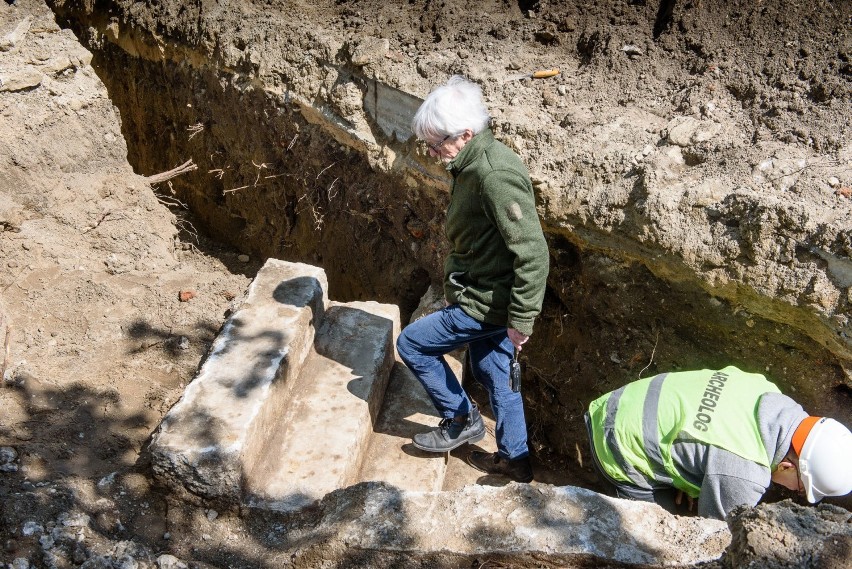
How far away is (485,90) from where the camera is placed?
4621mm

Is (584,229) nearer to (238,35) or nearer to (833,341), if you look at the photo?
(833,341)

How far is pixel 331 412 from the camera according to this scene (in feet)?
12.1

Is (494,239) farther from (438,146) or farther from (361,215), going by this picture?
(361,215)

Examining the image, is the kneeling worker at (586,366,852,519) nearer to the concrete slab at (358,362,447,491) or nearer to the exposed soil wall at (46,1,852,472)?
the exposed soil wall at (46,1,852,472)

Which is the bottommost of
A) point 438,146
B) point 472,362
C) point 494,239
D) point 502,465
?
point 502,465

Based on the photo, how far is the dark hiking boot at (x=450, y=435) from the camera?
3.74 meters

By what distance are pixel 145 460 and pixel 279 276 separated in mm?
1200

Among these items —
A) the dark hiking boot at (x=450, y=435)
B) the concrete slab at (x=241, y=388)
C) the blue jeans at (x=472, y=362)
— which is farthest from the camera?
the dark hiking boot at (x=450, y=435)

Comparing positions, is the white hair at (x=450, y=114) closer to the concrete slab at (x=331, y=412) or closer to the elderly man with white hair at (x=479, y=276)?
the elderly man with white hair at (x=479, y=276)

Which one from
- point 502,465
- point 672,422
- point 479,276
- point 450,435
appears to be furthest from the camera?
point 502,465

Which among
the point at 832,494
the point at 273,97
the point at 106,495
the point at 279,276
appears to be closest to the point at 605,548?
the point at 832,494

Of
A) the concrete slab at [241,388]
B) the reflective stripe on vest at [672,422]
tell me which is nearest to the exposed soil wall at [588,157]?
the reflective stripe on vest at [672,422]

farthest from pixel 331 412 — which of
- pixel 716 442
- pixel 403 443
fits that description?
pixel 716 442

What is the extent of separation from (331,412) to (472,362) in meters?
0.70
